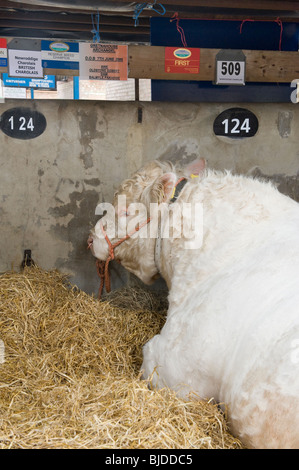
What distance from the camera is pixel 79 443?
1.81 metres

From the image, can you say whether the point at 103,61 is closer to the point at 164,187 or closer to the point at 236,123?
the point at 236,123

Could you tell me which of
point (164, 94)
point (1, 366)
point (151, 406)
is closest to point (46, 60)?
point (164, 94)

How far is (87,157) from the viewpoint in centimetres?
433

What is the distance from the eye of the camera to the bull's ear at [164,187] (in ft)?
9.74

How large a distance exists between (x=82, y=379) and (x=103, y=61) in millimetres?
2587

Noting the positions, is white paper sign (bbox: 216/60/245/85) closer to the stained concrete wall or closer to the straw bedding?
the stained concrete wall

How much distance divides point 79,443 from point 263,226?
4.47ft

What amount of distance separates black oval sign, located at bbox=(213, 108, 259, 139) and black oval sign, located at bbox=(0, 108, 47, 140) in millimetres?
1503

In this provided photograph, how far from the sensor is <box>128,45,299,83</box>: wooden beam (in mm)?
4062

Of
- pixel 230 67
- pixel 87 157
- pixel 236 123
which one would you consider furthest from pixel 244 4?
pixel 87 157

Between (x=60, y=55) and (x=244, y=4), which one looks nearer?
(x=60, y=55)

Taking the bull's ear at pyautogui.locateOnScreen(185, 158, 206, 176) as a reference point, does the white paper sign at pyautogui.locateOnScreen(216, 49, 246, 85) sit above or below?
above

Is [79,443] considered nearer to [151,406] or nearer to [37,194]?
[151,406]

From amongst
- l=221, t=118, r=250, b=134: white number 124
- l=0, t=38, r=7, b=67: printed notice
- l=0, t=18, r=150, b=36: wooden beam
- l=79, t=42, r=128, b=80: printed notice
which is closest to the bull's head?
l=79, t=42, r=128, b=80: printed notice
